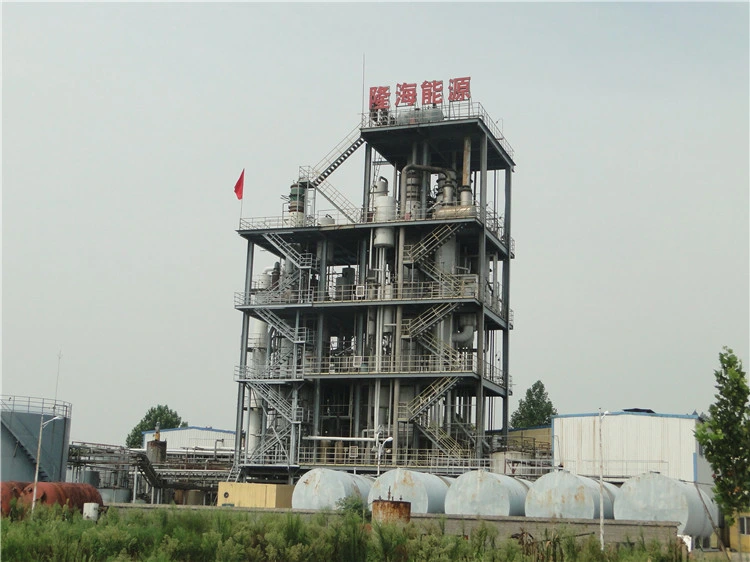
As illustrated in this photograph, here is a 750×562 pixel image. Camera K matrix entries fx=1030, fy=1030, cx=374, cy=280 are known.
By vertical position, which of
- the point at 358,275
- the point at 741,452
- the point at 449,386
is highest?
the point at 358,275

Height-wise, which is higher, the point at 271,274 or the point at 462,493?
the point at 271,274

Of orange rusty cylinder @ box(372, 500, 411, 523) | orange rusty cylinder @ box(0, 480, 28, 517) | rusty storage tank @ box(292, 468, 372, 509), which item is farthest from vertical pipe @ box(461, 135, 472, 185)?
orange rusty cylinder @ box(0, 480, 28, 517)

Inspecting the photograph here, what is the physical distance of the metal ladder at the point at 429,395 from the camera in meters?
64.2

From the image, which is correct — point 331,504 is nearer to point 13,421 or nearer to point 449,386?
point 449,386

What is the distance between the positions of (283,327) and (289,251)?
18.2 feet

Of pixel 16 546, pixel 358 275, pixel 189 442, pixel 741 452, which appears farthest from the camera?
pixel 189 442

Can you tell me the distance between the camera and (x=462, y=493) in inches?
1908

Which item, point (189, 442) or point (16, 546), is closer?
point (16, 546)

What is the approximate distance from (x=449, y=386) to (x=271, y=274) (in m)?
17.3

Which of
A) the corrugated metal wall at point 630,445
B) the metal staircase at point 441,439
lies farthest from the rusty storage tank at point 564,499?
the metal staircase at point 441,439

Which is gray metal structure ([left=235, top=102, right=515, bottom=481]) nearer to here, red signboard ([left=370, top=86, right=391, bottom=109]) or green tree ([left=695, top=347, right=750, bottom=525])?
red signboard ([left=370, top=86, right=391, bottom=109])

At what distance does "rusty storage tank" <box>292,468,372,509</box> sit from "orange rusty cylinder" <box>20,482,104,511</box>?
986 cm

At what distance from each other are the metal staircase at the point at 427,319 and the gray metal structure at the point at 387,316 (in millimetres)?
146

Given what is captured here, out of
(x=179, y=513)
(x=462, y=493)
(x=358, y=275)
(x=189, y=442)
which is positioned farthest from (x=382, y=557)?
(x=189, y=442)
